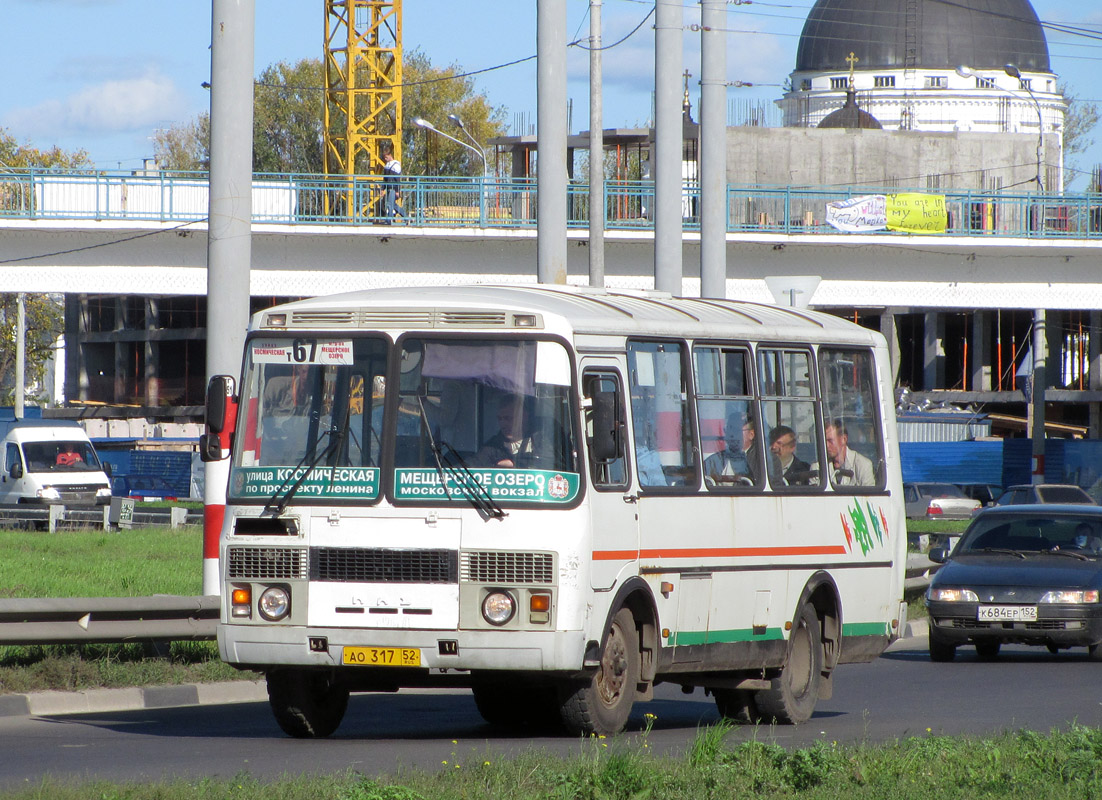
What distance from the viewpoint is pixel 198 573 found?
72.9 ft

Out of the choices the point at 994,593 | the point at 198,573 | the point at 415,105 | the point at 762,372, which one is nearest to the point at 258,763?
the point at 762,372

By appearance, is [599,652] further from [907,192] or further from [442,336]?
[907,192]

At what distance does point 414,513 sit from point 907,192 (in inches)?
1093

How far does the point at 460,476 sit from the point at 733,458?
7.04 feet

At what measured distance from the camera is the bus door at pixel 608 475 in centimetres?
946

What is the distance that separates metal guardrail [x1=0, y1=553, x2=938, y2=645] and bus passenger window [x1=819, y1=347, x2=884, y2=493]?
15.0 ft

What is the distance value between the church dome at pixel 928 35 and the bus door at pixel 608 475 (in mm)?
89465

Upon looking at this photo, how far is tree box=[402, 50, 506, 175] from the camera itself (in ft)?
274

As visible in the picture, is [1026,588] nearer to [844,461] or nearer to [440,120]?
[844,461]

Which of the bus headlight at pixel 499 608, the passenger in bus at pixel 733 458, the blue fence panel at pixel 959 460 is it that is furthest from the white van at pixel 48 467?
the bus headlight at pixel 499 608

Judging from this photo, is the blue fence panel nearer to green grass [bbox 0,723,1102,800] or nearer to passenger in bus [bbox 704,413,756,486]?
passenger in bus [bbox 704,413,756,486]

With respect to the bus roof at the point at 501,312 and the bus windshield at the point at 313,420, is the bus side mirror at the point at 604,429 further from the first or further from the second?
the bus windshield at the point at 313,420

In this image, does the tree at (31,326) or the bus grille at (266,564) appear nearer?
the bus grille at (266,564)

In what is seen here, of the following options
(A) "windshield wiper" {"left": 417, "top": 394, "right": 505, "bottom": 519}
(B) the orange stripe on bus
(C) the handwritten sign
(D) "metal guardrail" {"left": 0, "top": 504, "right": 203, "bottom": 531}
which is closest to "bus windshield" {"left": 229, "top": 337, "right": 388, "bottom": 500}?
(A) "windshield wiper" {"left": 417, "top": 394, "right": 505, "bottom": 519}
